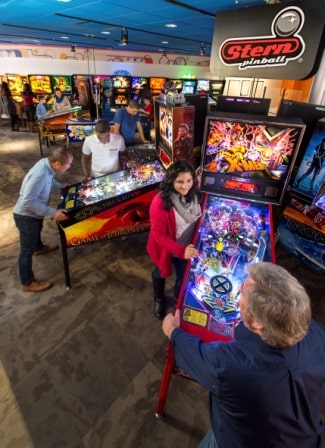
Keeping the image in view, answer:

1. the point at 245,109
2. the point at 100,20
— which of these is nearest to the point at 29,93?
the point at 100,20

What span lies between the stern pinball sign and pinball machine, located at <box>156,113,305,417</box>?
37cm

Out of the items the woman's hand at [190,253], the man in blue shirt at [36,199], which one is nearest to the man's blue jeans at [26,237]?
the man in blue shirt at [36,199]

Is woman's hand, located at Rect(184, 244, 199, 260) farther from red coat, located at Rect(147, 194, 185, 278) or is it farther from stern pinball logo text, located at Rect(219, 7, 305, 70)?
stern pinball logo text, located at Rect(219, 7, 305, 70)

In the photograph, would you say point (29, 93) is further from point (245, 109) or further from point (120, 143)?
point (245, 109)

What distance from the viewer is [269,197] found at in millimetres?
1996

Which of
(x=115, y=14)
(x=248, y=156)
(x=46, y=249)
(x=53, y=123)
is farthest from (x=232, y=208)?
(x=53, y=123)

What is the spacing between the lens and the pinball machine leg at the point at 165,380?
1480 millimetres

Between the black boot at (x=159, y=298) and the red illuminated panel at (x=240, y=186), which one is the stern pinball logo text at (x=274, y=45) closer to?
the red illuminated panel at (x=240, y=186)

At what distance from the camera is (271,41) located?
186 cm

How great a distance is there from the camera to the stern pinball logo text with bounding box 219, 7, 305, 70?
1746 millimetres

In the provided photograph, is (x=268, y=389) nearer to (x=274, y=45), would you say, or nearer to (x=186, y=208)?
(x=186, y=208)

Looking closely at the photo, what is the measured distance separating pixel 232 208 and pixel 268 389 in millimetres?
1438

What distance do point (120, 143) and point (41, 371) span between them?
235cm

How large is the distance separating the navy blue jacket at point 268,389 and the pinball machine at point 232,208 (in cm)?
59
